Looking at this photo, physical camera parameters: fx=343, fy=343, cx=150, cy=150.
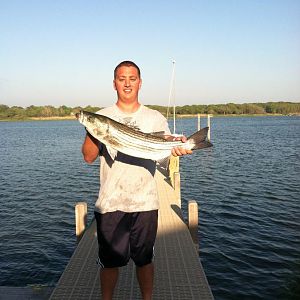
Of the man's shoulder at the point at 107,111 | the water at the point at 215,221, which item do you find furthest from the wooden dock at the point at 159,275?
the man's shoulder at the point at 107,111

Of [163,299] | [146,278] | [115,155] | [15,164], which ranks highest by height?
[115,155]

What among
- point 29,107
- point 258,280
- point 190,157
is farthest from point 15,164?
point 29,107

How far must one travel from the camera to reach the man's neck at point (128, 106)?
4070 millimetres

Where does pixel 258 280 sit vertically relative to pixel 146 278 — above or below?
below

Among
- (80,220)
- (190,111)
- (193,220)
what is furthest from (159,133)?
(190,111)

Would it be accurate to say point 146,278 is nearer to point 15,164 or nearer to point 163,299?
point 163,299

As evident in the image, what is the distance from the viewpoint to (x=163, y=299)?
5559mm

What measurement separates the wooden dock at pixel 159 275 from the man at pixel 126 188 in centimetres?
190

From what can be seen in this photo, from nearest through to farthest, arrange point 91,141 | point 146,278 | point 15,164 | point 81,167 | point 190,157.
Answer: point 91,141 < point 146,278 < point 81,167 < point 15,164 < point 190,157

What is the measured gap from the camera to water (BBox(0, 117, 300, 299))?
10203mm

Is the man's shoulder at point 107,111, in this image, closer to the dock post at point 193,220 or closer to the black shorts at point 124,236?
the black shorts at point 124,236

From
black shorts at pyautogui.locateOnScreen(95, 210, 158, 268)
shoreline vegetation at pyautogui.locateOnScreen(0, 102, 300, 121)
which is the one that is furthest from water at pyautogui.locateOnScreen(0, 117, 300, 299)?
shoreline vegetation at pyautogui.locateOnScreen(0, 102, 300, 121)

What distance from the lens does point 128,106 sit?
407cm

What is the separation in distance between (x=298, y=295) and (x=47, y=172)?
22.2 metres
